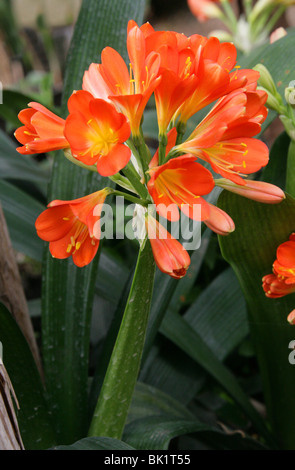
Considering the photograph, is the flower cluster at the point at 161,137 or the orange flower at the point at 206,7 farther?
the orange flower at the point at 206,7

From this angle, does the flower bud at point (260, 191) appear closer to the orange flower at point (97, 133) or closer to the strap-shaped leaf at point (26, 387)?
the orange flower at point (97, 133)

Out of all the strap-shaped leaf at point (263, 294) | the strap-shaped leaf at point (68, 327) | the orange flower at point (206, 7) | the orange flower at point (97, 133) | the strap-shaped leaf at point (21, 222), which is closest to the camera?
the orange flower at point (97, 133)

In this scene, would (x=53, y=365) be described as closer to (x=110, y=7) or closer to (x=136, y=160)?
(x=136, y=160)

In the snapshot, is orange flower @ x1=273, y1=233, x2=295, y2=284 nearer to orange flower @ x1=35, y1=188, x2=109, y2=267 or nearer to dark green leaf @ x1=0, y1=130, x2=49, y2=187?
orange flower @ x1=35, y1=188, x2=109, y2=267

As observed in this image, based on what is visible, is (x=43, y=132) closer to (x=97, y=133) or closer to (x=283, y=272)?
(x=97, y=133)

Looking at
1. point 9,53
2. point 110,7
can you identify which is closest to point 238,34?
point 110,7

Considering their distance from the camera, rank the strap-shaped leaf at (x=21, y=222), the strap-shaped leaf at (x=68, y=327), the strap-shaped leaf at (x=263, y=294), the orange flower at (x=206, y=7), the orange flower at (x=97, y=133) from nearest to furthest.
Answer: the orange flower at (x=97, y=133) < the strap-shaped leaf at (x=263, y=294) < the strap-shaped leaf at (x=68, y=327) < the strap-shaped leaf at (x=21, y=222) < the orange flower at (x=206, y=7)

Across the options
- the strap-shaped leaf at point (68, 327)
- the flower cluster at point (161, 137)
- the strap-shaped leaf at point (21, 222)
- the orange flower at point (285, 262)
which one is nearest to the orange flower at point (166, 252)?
the flower cluster at point (161, 137)

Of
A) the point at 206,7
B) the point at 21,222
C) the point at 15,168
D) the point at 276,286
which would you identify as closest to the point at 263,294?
the point at 276,286
